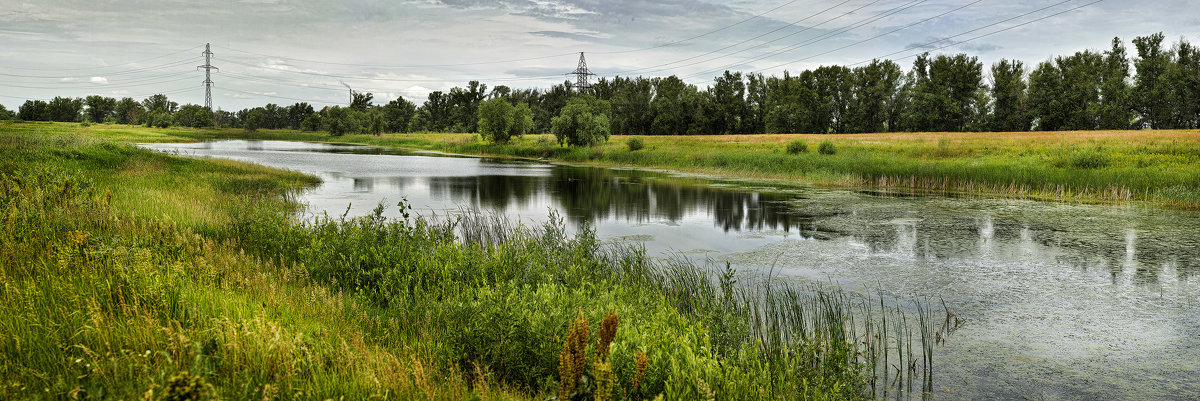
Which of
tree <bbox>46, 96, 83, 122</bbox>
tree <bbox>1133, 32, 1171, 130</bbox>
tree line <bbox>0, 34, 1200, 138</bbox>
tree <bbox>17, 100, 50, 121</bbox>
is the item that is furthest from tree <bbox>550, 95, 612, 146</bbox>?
tree <bbox>46, 96, 83, 122</bbox>

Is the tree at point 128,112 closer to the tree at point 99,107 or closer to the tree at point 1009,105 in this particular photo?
the tree at point 99,107

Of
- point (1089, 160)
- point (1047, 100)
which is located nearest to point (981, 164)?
point (1089, 160)

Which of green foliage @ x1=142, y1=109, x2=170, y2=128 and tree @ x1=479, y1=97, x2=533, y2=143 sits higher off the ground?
green foliage @ x1=142, y1=109, x2=170, y2=128

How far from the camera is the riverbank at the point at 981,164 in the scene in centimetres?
2138

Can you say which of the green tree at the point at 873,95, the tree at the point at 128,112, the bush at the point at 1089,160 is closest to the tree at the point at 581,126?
the bush at the point at 1089,160

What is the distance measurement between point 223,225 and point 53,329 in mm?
6373

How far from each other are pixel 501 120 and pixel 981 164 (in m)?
41.7

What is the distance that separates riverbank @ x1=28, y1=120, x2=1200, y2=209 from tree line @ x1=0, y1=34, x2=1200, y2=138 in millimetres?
13314

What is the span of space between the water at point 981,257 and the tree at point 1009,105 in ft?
185

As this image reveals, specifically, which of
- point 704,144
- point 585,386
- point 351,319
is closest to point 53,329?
point 351,319

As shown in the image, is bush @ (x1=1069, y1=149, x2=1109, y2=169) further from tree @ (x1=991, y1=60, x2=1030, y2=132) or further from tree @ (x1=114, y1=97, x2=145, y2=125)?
tree @ (x1=114, y1=97, x2=145, y2=125)

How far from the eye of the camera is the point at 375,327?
5.41 meters

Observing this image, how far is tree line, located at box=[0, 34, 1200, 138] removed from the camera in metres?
61.8

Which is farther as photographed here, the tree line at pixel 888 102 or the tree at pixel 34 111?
the tree at pixel 34 111
